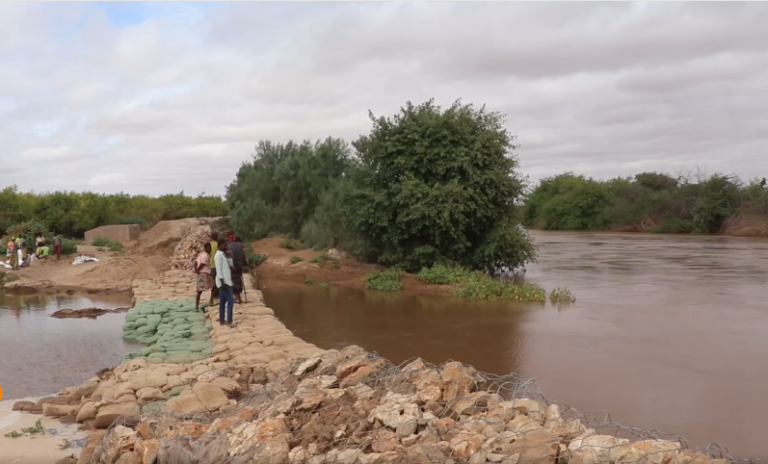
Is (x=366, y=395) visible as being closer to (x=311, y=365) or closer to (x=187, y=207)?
(x=311, y=365)

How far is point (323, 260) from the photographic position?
21.6 m

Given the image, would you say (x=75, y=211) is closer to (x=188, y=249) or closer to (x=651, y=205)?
(x=188, y=249)

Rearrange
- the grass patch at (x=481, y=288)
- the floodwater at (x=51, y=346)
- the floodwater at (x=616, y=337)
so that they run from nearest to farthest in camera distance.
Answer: the floodwater at (x=616, y=337)
the floodwater at (x=51, y=346)
the grass patch at (x=481, y=288)

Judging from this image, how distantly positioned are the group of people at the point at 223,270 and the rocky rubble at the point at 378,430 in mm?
3849

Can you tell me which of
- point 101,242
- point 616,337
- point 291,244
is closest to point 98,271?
point 291,244

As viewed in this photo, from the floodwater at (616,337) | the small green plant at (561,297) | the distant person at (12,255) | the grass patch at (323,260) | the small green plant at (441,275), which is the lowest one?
the floodwater at (616,337)

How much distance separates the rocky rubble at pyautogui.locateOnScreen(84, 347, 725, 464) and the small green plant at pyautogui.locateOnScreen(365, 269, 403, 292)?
37.5 feet

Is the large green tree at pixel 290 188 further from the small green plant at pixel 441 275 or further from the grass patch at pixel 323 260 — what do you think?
the small green plant at pixel 441 275

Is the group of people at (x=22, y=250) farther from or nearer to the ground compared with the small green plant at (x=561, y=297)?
farther from the ground

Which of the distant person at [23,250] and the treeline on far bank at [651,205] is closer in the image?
the distant person at [23,250]

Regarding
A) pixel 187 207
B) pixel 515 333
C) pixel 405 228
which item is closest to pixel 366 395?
pixel 515 333

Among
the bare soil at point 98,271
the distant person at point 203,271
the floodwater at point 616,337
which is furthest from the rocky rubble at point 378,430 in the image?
the bare soil at point 98,271

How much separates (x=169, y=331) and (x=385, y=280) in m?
8.30

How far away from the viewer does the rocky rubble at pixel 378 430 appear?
506 cm
